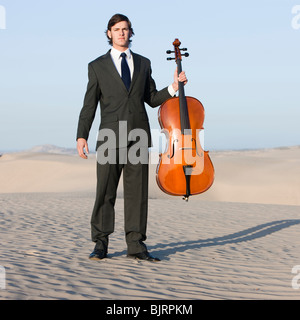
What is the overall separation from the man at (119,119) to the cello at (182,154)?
0.58 feet

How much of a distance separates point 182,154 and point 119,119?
0.71 m

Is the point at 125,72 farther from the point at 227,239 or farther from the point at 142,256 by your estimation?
the point at 227,239

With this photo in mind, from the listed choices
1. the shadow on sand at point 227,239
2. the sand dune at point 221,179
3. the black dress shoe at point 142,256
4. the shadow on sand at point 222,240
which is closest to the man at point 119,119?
the black dress shoe at point 142,256

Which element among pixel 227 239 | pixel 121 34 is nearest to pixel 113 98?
pixel 121 34

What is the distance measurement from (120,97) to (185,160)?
0.88 meters

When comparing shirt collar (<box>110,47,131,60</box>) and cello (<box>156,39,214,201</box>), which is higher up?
shirt collar (<box>110,47,131,60</box>)

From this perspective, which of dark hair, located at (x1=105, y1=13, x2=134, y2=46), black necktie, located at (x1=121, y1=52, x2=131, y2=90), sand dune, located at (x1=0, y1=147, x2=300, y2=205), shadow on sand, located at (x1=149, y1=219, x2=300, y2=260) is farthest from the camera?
sand dune, located at (x1=0, y1=147, x2=300, y2=205)

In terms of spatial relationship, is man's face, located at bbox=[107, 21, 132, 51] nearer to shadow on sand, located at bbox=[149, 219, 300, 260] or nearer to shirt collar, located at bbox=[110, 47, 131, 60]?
shirt collar, located at bbox=[110, 47, 131, 60]

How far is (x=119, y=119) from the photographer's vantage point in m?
5.30

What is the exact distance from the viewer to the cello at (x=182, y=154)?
5.28 m

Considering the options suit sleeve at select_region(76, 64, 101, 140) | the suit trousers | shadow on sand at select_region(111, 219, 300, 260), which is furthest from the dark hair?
shadow on sand at select_region(111, 219, 300, 260)

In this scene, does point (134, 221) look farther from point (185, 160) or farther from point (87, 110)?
point (87, 110)

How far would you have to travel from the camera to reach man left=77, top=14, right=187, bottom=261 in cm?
529

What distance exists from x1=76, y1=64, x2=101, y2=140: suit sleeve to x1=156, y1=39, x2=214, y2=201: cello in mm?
664
